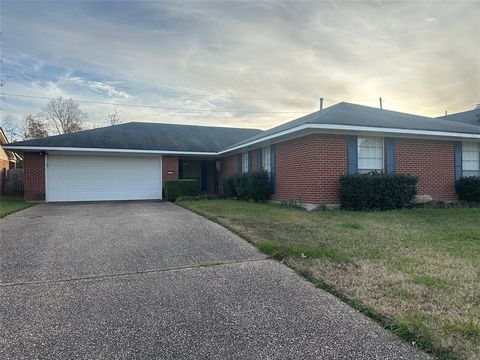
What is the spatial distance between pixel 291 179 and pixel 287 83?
520 centimetres

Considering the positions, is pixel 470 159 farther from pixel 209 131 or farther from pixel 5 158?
pixel 5 158

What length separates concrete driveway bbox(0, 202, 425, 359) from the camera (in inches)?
97.5

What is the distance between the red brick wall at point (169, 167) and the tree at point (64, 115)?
23554 mm

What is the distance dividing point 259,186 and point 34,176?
414 inches

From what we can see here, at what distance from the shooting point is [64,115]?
36562 mm

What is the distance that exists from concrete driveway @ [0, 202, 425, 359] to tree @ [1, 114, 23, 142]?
33615 millimetres

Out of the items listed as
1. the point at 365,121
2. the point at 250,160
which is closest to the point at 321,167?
the point at 365,121

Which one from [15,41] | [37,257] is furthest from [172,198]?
[37,257]

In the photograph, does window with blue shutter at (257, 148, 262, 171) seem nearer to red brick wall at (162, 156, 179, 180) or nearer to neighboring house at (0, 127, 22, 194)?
red brick wall at (162, 156, 179, 180)

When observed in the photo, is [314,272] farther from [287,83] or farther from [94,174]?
[94,174]

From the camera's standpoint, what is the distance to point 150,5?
977 centimetres

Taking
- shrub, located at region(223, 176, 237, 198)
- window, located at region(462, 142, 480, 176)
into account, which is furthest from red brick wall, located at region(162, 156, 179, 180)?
window, located at region(462, 142, 480, 176)

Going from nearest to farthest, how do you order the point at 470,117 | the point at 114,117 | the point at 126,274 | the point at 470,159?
the point at 126,274, the point at 470,159, the point at 470,117, the point at 114,117

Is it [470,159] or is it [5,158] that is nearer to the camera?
[470,159]
